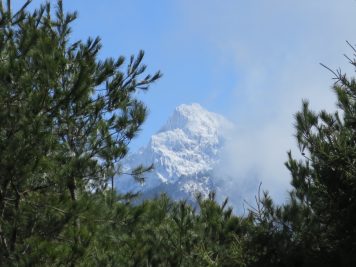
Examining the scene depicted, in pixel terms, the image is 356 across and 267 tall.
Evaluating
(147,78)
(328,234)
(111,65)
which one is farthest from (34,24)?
(328,234)

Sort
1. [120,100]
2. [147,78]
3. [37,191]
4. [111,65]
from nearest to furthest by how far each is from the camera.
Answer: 1. [37,191]
2. [111,65]
3. [120,100]
4. [147,78]

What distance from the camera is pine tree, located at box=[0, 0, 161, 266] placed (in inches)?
241

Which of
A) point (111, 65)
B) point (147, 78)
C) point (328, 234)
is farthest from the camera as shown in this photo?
point (147, 78)

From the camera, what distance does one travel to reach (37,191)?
290 inches

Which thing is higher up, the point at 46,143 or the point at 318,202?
the point at 46,143

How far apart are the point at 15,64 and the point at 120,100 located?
252 centimetres

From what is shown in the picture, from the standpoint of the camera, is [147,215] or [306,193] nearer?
[306,193]

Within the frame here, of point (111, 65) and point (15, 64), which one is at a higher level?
point (111, 65)

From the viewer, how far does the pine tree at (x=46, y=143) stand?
612 centimetres

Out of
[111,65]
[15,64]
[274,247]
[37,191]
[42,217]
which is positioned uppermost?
[111,65]

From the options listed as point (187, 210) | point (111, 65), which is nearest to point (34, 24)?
point (111, 65)

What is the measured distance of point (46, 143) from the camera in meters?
6.12

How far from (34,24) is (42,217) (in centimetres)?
321

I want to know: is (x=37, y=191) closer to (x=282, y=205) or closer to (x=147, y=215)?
(x=147, y=215)
